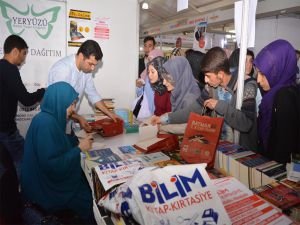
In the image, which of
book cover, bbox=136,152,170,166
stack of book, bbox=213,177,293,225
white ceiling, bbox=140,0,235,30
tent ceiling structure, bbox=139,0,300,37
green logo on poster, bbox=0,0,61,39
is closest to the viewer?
stack of book, bbox=213,177,293,225

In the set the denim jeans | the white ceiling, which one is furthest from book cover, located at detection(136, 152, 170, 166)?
the white ceiling

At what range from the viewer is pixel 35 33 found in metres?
2.94

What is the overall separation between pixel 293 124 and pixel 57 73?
Result: 2.11m

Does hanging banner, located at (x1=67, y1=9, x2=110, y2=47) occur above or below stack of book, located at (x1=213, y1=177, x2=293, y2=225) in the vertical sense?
above

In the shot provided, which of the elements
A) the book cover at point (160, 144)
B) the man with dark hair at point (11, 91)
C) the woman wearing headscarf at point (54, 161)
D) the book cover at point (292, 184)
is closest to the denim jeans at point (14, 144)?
the man with dark hair at point (11, 91)

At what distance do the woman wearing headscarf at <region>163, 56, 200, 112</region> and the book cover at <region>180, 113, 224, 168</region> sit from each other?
27.2 inches

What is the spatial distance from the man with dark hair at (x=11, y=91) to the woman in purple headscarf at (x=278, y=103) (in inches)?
84.2

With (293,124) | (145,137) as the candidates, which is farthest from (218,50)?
(145,137)

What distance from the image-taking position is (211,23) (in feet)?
17.1

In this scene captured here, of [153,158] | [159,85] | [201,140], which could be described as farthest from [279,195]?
[159,85]

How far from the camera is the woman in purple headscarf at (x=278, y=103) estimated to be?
135cm

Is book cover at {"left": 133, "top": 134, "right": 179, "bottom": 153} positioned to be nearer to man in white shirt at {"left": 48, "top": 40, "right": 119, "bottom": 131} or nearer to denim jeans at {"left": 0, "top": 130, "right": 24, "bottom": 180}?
man in white shirt at {"left": 48, "top": 40, "right": 119, "bottom": 131}

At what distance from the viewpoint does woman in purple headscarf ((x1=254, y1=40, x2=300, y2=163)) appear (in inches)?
53.0

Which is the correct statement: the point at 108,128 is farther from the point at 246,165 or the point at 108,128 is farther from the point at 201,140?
the point at 246,165
